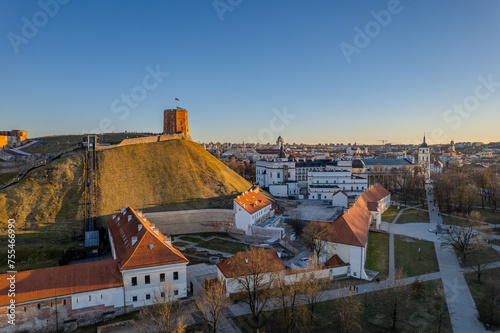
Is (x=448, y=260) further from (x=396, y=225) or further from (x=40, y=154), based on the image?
(x=40, y=154)

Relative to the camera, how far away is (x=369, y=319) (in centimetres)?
2406

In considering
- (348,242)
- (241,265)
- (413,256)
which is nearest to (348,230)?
(348,242)

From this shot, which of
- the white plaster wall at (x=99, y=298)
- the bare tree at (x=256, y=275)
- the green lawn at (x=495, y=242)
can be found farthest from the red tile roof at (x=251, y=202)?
the green lawn at (x=495, y=242)

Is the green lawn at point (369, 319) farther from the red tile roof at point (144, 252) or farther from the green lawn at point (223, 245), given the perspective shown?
the green lawn at point (223, 245)

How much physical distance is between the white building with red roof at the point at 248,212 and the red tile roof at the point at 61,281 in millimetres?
24727

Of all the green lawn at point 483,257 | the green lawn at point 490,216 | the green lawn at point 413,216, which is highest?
the green lawn at point 490,216

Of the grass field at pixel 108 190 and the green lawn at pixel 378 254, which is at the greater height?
the grass field at pixel 108 190

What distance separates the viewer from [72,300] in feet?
75.5

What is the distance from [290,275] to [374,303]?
788 cm

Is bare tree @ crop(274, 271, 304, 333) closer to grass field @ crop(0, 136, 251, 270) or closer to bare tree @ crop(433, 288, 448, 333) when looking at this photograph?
bare tree @ crop(433, 288, 448, 333)

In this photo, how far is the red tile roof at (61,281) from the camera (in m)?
22.0

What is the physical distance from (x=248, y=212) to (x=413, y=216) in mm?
36542

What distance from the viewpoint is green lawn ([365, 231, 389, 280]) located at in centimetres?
3359

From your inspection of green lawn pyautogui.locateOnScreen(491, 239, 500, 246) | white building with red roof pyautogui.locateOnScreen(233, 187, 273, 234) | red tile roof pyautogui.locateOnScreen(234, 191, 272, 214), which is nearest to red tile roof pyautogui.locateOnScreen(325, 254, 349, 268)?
white building with red roof pyautogui.locateOnScreen(233, 187, 273, 234)
